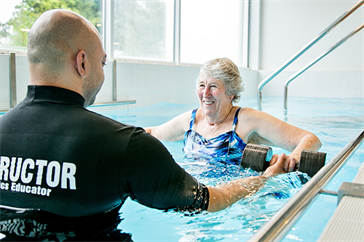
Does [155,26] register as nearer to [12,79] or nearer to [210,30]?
[210,30]

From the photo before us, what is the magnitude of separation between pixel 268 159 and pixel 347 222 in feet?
4.43

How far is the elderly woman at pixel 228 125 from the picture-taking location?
2.54 metres

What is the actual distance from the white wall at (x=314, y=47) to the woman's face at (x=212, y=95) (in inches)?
304

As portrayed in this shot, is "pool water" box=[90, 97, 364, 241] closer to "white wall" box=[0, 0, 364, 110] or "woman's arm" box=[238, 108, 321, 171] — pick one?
"woman's arm" box=[238, 108, 321, 171]

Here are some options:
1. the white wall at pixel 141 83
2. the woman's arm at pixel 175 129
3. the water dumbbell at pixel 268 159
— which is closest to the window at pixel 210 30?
the white wall at pixel 141 83

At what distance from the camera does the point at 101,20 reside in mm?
5832

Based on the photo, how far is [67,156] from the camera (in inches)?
41.7

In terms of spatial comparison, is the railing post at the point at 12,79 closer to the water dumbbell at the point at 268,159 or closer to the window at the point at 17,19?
the window at the point at 17,19

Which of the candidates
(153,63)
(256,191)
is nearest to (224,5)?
(153,63)

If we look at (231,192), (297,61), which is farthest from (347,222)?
(297,61)

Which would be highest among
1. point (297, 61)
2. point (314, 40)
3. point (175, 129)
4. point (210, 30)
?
point (210, 30)

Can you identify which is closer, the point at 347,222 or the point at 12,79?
the point at 347,222

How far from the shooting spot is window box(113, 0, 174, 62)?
6199 mm

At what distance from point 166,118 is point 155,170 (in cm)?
431
